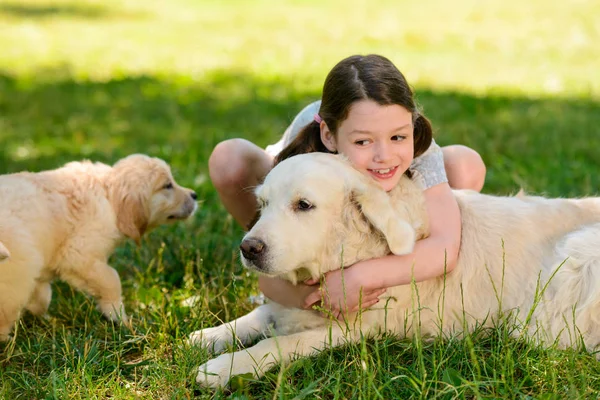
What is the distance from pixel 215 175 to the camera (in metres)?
4.27

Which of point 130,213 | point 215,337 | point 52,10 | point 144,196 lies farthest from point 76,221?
point 52,10

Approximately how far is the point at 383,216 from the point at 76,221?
1790mm

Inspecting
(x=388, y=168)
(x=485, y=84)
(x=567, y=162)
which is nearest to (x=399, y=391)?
(x=388, y=168)

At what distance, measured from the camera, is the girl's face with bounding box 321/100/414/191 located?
3.40 meters

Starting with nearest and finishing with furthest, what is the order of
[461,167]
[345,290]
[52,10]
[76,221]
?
[345,290]
[76,221]
[461,167]
[52,10]

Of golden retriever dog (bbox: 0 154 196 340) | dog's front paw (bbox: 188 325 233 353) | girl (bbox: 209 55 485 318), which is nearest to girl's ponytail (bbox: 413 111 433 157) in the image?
girl (bbox: 209 55 485 318)

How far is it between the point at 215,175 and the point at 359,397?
1.89 metres

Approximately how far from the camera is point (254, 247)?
2.99 meters

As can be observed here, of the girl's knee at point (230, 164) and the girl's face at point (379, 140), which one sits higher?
the girl's face at point (379, 140)

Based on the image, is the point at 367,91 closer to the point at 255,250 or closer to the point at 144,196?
the point at 255,250

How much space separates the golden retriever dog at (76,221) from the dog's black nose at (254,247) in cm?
84

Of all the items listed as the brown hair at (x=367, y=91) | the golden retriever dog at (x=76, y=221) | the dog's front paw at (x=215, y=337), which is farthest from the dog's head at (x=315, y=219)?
the golden retriever dog at (x=76, y=221)

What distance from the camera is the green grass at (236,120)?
10.0 feet

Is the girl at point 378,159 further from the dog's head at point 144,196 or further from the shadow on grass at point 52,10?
the shadow on grass at point 52,10
